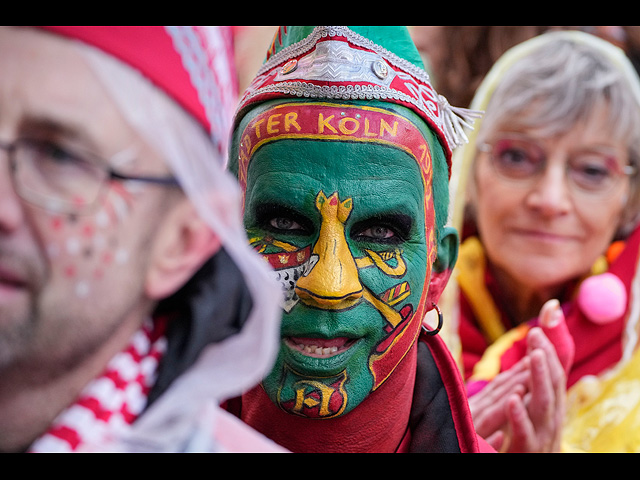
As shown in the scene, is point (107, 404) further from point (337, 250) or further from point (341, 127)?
point (341, 127)

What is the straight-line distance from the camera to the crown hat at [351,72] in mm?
1746

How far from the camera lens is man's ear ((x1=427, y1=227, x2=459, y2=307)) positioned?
1980 millimetres

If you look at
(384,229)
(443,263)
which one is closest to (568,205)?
(443,263)

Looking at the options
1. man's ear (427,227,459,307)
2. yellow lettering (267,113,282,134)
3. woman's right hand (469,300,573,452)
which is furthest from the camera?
woman's right hand (469,300,573,452)

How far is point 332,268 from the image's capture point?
1663mm

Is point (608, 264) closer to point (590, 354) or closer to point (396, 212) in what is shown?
point (590, 354)

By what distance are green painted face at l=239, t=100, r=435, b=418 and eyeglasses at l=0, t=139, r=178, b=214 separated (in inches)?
26.3

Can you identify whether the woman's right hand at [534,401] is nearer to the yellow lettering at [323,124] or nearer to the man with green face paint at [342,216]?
the man with green face paint at [342,216]

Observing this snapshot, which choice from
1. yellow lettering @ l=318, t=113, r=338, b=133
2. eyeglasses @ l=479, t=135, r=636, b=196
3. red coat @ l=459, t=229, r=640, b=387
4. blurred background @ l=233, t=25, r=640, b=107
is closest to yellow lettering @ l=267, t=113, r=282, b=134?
yellow lettering @ l=318, t=113, r=338, b=133

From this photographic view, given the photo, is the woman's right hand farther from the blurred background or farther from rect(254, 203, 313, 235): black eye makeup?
the blurred background

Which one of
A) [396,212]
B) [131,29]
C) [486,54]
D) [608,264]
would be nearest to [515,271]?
[608,264]

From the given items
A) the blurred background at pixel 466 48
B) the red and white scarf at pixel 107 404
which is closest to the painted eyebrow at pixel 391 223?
the red and white scarf at pixel 107 404

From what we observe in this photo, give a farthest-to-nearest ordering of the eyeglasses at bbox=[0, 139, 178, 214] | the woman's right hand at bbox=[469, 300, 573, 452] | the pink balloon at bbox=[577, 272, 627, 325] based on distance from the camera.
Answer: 1. the pink balloon at bbox=[577, 272, 627, 325]
2. the woman's right hand at bbox=[469, 300, 573, 452]
3. the eyeglasses at bbox=[0, 139, 178, 214]

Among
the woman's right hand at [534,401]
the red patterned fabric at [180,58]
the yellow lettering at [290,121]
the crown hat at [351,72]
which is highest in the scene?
the crown hat at [351,72]
